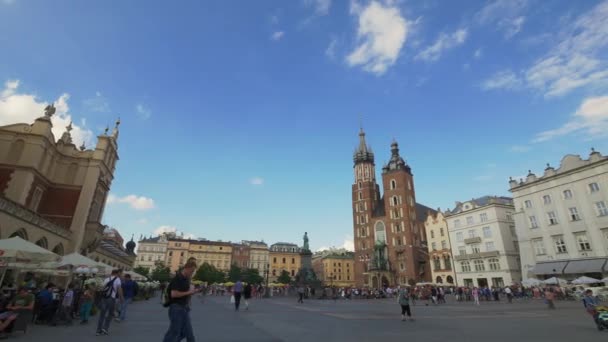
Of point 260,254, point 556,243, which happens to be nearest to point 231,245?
point 260,254

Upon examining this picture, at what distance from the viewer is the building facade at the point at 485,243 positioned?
159ft

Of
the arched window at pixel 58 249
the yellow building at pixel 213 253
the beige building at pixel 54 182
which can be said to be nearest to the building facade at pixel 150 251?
the yellow building at pixel 213 253

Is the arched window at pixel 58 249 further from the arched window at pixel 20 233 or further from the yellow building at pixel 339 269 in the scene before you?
the yellow building at pixel 339 269

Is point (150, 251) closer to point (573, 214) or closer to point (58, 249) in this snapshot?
point (58, 249)

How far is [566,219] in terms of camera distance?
124ft

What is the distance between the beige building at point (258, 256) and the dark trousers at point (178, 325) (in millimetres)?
104946

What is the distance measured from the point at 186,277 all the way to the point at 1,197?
19179 mm

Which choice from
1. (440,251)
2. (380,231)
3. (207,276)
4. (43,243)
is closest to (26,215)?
(43,243)

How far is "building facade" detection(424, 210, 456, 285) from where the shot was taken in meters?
59.0

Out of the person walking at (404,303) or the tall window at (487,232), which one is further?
the tall window at (487,232)

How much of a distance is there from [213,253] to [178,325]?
10282cm

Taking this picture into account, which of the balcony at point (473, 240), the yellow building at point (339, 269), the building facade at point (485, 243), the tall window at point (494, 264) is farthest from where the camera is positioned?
the yellow building at point (339, 269)

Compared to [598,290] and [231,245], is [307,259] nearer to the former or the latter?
Answer: [598,290]

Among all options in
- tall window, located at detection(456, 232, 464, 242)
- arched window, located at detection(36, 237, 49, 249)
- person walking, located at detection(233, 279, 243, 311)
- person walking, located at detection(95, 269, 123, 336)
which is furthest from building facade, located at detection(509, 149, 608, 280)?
arched window, located at detection(36, 237, 49, 249)
